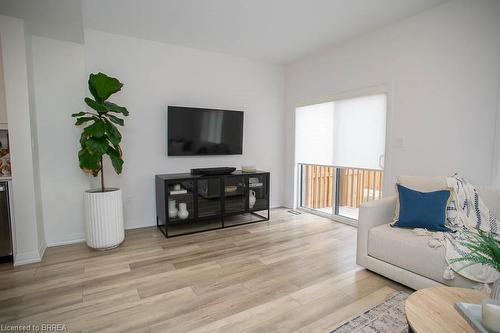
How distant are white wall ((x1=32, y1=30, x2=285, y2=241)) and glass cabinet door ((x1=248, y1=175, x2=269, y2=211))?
559mm

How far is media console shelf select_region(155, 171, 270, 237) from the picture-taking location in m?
3.33

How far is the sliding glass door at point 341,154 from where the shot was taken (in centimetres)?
333

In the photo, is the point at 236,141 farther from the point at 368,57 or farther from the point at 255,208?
the point at 368,57

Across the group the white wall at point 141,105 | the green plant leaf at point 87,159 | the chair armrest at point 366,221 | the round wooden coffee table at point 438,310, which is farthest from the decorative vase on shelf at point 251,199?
the round wooden coffee table at point 438,310

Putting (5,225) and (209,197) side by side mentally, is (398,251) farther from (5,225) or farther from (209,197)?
(5,225)

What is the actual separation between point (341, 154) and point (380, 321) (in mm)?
2389

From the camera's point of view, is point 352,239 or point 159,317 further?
point 352,239

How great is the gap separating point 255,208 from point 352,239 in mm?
1436

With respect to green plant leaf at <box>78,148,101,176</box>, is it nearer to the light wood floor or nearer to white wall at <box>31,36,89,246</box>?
white wall at <box>31,36,89,246</box>

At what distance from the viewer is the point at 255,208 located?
395 centimetres

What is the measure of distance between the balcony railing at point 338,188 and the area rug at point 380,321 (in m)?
1.87

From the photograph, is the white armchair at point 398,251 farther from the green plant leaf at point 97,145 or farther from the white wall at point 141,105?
the green plant leaf at point 97,145

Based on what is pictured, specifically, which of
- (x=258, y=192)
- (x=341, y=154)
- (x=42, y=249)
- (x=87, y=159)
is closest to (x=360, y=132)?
Answer: (x=341, y=154)

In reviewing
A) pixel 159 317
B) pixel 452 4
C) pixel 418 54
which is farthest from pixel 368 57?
pixel 159 317
